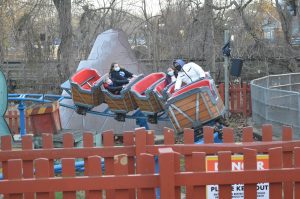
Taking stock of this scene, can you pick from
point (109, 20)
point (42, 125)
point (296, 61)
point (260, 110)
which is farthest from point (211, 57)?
point (42, 125)

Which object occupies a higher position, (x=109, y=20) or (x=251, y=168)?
(x=109, y=20)

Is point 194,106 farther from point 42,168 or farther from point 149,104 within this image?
point 42,168

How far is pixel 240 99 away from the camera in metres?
13.4

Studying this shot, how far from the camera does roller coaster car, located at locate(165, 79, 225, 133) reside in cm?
759

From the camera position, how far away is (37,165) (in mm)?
3117

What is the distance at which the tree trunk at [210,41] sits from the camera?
16328mm

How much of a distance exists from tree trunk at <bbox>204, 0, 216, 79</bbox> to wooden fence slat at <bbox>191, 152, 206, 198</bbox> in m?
13.3

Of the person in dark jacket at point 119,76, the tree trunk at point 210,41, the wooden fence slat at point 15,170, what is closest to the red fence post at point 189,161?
the wooden fence slat at point 15,170

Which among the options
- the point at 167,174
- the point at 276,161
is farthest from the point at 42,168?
the point at 276,161

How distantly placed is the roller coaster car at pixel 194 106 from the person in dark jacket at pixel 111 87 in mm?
1789

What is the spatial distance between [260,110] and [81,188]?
8718 mm

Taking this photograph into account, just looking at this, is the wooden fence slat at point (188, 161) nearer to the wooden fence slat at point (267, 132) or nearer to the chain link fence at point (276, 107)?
the wooden fence slat at point (267, 132)

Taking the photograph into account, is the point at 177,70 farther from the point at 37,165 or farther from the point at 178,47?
the point at 178,47

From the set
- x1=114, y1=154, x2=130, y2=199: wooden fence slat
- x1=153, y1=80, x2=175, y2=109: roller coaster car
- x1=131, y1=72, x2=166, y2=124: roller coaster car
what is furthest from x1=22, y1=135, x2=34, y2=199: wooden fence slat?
x1=131, y1=72, x2=166, y2=124: roller coaster car
